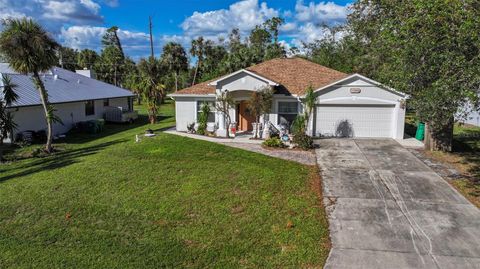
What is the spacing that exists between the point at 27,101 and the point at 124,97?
38.2ft

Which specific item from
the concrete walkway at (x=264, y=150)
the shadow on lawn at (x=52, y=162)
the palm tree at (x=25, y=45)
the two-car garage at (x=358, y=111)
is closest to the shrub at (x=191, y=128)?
the concrete walkway at (x=264, y=150)

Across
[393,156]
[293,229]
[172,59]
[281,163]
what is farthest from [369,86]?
[172,59]

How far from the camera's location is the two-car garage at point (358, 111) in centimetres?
1770

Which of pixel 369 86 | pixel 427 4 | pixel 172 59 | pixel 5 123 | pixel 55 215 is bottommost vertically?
pixel 55 215

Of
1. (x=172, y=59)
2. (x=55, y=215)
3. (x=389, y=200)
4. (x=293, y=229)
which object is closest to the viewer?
(x=293, y=229)

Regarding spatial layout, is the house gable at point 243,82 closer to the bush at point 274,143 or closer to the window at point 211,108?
the window at point 211,108

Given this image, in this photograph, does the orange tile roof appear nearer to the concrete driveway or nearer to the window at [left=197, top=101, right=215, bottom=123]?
the window at [left=197, top=101, right=215, bottom=123]

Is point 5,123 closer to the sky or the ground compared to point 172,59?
closer to the ground

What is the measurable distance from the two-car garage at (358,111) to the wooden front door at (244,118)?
3.87 meters

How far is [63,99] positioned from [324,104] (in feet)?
56.5

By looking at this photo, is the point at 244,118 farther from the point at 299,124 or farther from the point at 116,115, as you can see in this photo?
the point at 116,115

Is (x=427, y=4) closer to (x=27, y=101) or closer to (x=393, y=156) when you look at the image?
(x=393, y=156)

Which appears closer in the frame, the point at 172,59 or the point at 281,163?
the point at 281,163

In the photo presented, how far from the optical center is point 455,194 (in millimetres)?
9633
